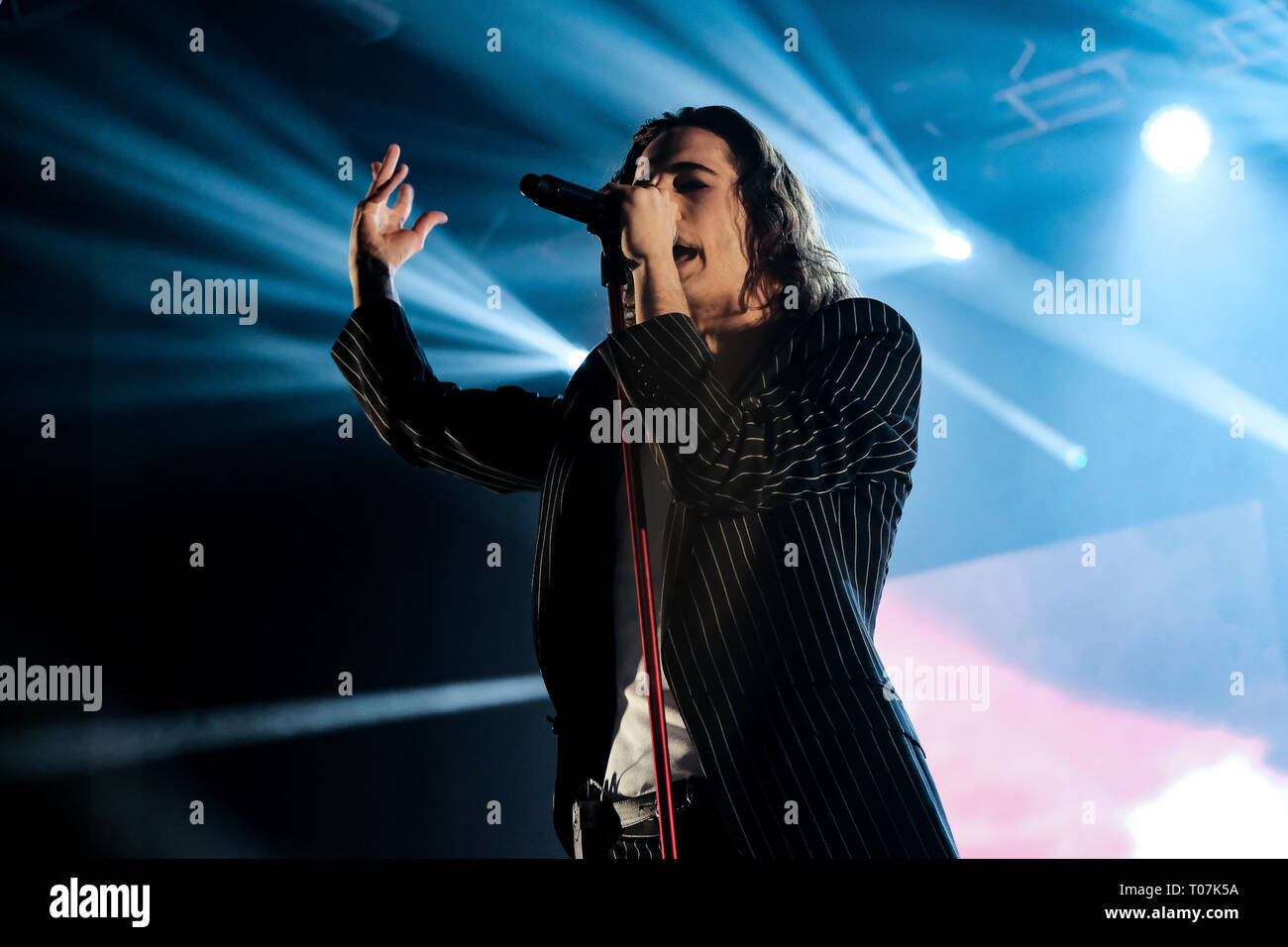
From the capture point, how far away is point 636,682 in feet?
4.53

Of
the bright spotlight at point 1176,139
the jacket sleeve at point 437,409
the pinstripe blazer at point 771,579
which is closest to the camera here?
the pinstripe blazer at point 771,579

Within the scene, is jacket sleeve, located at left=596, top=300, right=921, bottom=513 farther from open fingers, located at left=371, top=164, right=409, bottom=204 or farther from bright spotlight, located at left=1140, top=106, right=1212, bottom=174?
bright spotlight, located at left=1140, top=106, right=1212, bottom=174

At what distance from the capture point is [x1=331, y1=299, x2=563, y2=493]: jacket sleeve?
167 centimetres

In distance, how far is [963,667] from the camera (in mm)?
1828

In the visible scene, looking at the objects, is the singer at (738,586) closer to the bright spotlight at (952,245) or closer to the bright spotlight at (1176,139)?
the bright spotlight at (952,245)

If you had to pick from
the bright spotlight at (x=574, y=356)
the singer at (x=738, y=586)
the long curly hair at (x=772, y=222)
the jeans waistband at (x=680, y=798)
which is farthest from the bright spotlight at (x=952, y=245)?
the jeans waistband at (x=680, y=798)

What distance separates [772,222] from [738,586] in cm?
70

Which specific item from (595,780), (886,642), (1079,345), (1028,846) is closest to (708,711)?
(595,780)

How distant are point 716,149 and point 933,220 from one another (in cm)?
52

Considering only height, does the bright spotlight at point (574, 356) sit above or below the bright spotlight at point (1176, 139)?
below

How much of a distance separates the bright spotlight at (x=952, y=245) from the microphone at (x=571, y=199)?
839 millimetres

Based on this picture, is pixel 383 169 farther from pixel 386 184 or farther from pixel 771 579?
pixel 771 579

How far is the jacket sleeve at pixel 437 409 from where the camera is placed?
5.48ft
